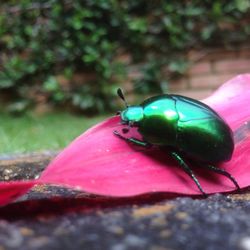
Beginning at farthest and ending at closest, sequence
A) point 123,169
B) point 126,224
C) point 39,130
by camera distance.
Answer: point 39,130 < point 123,169 < point 126,224

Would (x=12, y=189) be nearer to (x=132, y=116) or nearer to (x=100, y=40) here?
(x=132, y=116)

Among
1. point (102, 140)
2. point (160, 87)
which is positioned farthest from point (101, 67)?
point (102, 140)

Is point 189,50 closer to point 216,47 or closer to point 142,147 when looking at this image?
point 216,47

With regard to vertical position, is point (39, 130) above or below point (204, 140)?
below

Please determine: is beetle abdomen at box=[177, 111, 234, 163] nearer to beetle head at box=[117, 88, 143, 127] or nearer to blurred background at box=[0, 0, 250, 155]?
beetle head at box=[117, 88, 143, 127]

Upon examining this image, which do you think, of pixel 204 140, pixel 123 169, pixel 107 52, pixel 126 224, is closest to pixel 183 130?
pixel 204 140

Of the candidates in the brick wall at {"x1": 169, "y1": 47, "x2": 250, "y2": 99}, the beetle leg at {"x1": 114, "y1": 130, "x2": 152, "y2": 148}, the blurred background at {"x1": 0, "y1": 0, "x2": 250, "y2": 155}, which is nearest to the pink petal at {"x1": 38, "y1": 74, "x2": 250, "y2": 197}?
the beetle leg at {"x1": 114, "y1": 130, "x2": 152, "y2": 148}

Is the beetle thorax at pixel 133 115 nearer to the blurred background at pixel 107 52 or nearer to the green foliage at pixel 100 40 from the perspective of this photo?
the blurred background at pixel 107 52

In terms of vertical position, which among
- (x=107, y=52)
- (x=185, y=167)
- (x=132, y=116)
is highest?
(x=132, y=116)
